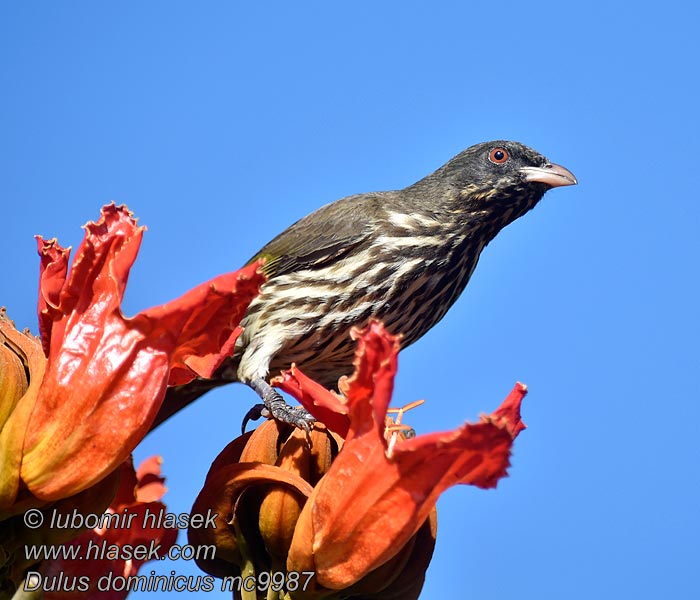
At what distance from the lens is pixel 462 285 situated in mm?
7383

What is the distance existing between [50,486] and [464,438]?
3.40 ft

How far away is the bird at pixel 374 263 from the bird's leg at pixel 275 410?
0.02m

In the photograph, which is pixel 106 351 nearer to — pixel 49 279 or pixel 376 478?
pixel 49 279

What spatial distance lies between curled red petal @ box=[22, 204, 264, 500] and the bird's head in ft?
15.7

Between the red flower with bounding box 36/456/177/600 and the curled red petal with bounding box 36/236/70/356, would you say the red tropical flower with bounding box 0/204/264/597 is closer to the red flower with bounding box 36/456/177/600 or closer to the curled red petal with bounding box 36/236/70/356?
the curled red petal with bounding box 36/236/70/356

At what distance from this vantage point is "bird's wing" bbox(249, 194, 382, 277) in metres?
7.07

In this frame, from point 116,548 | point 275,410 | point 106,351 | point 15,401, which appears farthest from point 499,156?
point 15,401

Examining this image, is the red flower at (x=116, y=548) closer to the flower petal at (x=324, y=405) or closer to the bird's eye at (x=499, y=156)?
the flower petal at (x=324, y=405)

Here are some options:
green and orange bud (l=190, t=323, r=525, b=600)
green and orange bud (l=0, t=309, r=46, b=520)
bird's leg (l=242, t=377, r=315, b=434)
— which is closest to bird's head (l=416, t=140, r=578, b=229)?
bird's leg (l=242, t=377, r=315, b=434)

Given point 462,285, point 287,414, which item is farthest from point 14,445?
point 462,285

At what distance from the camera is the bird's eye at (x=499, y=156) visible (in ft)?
25.5

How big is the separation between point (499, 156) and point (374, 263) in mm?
1587

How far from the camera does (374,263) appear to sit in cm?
682

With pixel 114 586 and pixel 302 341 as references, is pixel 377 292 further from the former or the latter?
pixel 114 586
